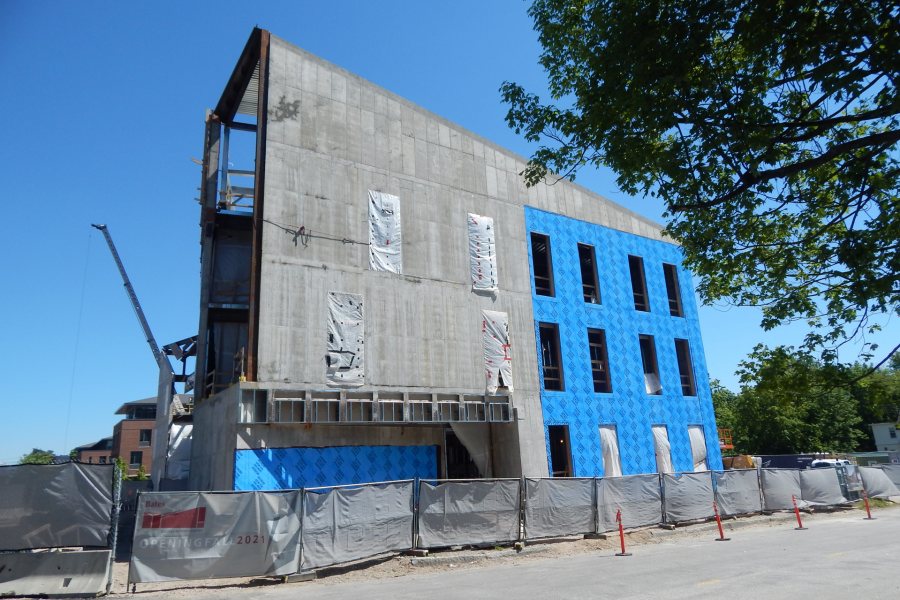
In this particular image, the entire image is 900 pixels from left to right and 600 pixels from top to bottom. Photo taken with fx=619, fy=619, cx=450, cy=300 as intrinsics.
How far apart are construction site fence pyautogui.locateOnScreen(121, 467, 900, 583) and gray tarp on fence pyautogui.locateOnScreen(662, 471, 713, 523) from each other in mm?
34

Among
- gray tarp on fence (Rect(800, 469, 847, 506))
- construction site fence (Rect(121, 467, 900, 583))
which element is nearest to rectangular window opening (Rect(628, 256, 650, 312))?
gray tarp on fence (Rect(800, 469, 847, 506))

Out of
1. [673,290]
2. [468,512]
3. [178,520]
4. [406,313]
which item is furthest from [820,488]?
[178,520]

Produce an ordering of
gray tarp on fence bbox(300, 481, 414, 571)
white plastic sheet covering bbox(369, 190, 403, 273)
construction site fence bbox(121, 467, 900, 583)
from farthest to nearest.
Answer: white plastic sheet covering bbox(369, 190, 403, 273)
gray tarp on fence bbox(300, 481, 414, 571)
construction site fence bbox(121, 467, 900, 583)

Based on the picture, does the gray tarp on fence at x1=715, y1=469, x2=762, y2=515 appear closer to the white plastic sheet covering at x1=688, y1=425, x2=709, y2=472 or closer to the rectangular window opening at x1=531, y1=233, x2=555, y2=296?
the white plastic sheet covering at x1=688, y1=425, x2=709, y2=472

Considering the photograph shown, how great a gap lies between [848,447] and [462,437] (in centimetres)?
5503

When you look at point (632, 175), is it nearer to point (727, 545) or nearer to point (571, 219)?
point (727, 545)

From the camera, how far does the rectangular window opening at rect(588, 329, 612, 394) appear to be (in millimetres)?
28500

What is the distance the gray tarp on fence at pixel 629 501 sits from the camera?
18.8m

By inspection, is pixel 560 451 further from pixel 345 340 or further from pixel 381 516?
pixel 381 516

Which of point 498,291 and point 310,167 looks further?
point 498,291

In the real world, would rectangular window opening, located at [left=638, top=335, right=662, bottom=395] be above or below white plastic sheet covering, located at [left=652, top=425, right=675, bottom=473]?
above

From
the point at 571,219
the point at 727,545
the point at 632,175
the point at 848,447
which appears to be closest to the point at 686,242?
the point at 632,175

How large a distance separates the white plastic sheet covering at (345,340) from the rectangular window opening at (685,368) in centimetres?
1799

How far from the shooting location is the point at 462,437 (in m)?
24.2
